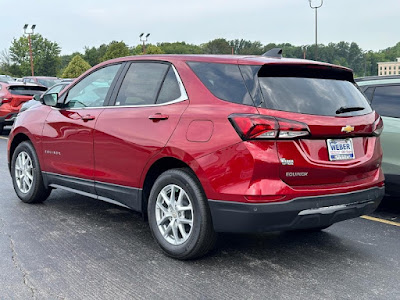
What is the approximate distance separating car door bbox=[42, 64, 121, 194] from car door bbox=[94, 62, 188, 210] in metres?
0.18

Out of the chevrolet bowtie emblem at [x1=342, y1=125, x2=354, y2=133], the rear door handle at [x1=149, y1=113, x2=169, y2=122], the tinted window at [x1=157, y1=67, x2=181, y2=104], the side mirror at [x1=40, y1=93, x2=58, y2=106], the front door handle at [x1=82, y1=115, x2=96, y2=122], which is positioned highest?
the tinted window at [x1=157, y1=67, x2=181, y2=104]

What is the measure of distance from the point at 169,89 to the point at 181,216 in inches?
43.6

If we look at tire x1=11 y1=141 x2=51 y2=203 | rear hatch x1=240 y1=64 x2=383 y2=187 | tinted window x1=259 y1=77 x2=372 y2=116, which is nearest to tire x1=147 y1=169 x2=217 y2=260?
rear hatch x1=240 y1=64 x2=383 y2=187

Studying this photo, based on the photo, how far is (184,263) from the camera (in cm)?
405

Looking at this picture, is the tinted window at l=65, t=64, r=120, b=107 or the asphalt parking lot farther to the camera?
the tinted window at l=65, t=64, r=120, b=107

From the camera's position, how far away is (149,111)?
4352 millimetres

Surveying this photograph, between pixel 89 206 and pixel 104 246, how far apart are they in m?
1.65

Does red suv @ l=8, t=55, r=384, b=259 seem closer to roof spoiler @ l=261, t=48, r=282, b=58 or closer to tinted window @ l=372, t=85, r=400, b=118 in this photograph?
roof spoiler @ l=261, t=48, r=282, b=58

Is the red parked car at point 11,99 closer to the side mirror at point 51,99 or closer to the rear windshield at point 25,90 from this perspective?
the rear windshield at point 25,90

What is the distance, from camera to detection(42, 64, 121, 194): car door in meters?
5.01

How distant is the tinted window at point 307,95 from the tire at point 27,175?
329 centimetres

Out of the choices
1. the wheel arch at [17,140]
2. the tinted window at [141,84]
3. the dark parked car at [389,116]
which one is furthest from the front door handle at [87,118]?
the dark parked car at [389,116]

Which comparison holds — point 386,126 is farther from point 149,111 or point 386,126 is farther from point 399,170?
point 149,111

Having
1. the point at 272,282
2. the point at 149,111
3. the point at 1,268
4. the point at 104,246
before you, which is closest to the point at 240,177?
the point at 272,282
